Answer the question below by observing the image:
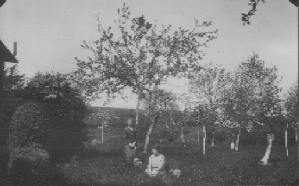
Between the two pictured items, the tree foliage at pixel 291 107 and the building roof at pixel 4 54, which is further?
the building roof at pixel 4 54

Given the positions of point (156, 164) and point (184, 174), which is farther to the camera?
point (184, 174)

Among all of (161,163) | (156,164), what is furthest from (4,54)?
(161,163)

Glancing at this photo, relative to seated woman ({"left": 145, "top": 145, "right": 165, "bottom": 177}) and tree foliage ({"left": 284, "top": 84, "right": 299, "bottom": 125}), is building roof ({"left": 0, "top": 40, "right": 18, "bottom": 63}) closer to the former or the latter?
seated woman ({"left": 145, "top": 145, "right": 165, "bottom": 177})

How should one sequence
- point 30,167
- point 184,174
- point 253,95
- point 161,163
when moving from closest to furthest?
point 30,167 < point 161,163 < point 184,174 < point 253,95

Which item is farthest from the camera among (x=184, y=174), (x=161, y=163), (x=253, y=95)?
(x=253, y=95)

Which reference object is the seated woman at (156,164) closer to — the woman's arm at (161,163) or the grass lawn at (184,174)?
the woman's arm at (161,163)

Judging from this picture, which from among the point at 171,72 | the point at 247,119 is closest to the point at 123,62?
the point at 171,72

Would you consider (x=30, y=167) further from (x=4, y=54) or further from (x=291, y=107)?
(x=291, y=107)

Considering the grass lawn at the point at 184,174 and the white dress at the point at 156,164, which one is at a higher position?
the white dress at the point at 156,164

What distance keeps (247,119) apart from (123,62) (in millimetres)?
14620

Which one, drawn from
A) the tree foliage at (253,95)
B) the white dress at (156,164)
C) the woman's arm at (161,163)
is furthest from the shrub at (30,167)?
the tree foliage at (253,95)

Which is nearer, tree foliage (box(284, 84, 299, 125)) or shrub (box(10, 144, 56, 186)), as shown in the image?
shrub (box(10, 144, 56, 186))

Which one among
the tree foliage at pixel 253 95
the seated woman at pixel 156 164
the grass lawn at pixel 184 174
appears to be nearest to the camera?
the grass lawn at pixel 184 174

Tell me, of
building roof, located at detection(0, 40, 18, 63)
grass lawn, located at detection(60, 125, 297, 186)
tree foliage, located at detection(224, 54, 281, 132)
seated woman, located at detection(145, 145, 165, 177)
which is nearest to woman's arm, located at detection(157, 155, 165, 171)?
seated woman, located at detection(145, 145, 165, 177)
